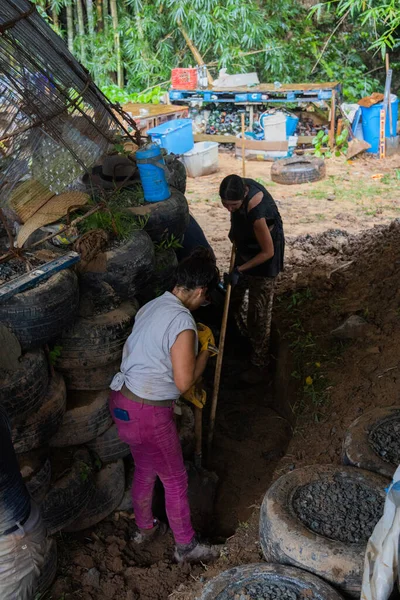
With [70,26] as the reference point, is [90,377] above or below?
below

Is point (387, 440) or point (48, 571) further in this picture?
point (387, 440)

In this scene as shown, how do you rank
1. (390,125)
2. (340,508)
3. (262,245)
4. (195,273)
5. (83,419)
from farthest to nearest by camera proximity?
(390,125) < (262,245) < (83,419) < (195,273) < (340,508)

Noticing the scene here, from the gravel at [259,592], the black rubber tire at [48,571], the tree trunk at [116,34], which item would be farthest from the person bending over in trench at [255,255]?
the tree trunk at [116,34]

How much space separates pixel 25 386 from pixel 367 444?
196cm

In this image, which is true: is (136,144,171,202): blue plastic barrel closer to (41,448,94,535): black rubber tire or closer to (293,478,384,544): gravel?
(41,448,94,535): black rubber tire

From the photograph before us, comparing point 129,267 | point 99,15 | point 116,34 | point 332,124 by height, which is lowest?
point 332,124

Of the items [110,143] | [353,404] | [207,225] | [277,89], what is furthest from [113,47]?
[353,404]

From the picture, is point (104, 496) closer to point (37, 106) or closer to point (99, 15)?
point (37, 106)

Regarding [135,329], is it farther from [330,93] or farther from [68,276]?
[330,93]

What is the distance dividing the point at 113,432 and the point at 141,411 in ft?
1.78

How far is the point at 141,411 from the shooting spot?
350 cm

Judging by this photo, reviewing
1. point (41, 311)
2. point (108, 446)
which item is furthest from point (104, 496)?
point (41, 311)

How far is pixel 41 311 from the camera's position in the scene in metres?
3.16

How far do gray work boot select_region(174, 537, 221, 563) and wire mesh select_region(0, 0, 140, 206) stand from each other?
249cm
